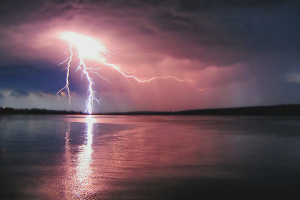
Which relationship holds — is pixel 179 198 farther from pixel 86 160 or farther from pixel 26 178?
pixel 86 160

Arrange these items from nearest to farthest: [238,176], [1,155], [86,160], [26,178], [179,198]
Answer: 1. [179,198]
2. [26,178]
3. [238,176]
4. [86,160]
5. [1,155]

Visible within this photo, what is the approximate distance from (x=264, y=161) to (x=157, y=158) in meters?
3.78

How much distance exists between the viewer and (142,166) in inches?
308

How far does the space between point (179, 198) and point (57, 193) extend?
2.47m

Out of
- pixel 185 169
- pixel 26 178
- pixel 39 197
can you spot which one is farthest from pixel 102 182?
pixel 185 169

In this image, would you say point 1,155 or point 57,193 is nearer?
point 57,193

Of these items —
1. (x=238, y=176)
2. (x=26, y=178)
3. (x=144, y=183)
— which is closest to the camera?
(x=144, y=183)

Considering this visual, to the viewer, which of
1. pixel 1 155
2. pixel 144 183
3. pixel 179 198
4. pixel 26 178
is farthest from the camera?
pixel 1 155

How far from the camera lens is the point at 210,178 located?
21.2 ft

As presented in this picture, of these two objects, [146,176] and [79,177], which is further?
[146,176]

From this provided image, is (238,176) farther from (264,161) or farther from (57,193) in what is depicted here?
(57,193)

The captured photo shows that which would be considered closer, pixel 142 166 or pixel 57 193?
pixel 57 193

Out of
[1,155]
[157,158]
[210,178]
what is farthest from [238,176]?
[1,155]

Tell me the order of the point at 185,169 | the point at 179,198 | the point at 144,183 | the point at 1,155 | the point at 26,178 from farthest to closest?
1. the point at 1,155
2. the point at 185,169
3. the point at 26,178
4. the point at 144,183
5. the point at 179,198
